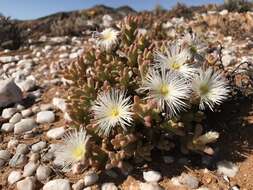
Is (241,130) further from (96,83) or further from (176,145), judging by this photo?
(96,83)

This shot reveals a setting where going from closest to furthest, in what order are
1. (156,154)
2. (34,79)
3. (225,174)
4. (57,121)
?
1. (225,174)
2. (156,154)
3. (57,121)
4. (34,79)

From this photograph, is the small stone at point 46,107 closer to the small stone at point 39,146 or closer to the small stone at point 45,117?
the small stone at point 45,117

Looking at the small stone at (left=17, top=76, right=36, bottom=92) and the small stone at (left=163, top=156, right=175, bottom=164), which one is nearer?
the small stone at (left=163, top=156, right=175, bottom=164)

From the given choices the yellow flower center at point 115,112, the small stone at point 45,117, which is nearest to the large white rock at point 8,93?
the small stone at point 45,117

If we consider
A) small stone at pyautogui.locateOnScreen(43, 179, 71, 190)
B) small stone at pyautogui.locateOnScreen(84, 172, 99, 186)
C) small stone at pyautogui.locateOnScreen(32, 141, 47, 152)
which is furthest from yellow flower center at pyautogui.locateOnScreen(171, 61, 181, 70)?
small stone at pyautogui.locateOnScreen(32, 141, 47, 152)

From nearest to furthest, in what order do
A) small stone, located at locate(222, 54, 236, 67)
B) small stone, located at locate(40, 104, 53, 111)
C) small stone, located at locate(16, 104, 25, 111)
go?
small stone, located at locate(40, 104, 53, 111), small stone, located at locate(16, 104, 25, 111), small stone, located at locate(222, 54, 236, 67)

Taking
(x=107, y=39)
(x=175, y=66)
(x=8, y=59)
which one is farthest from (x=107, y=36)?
(x=8, y=59)

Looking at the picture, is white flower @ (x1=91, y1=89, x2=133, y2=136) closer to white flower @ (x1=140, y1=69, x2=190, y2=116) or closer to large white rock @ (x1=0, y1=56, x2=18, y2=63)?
white flower @ (x1=140, y1=69, x2=190, y2=116)

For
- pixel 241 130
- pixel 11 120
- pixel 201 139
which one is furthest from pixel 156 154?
pixel 11 120
